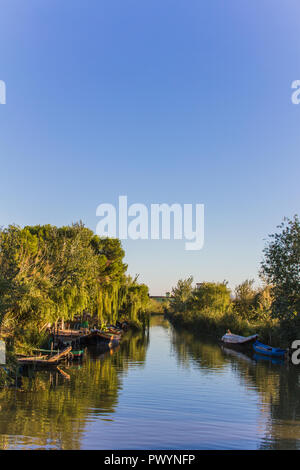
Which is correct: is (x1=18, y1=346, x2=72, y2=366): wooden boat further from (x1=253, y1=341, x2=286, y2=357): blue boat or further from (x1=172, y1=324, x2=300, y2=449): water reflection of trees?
Result: (x1=253, y1=341, x2=286, y2=357): blue boat

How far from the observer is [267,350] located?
42.3m

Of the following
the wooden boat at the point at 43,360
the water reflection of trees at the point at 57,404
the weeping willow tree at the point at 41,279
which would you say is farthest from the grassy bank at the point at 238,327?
the wooden boat at the point at 43,360

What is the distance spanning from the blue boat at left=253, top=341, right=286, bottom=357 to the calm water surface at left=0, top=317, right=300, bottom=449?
504cm

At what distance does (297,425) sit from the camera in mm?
17797

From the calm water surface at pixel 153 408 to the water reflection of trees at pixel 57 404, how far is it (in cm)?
4

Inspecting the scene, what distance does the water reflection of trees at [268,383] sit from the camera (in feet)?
53.8

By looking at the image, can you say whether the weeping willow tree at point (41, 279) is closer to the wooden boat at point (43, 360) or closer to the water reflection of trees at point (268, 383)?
the wooden boat at point (43, 360)

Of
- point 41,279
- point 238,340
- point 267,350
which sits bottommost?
point 238,340

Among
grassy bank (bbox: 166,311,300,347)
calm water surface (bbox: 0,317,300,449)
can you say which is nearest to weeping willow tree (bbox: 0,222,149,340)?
calm water surface (bbox: 0,317,300,449)

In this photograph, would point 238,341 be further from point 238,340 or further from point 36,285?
point 36,285

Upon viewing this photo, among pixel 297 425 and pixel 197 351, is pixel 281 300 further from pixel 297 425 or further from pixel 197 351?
pixel 197 351

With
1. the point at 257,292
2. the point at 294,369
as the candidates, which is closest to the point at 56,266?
the point at 294,369

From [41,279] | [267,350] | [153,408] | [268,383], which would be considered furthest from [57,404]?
[267,350]

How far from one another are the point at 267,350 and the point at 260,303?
13882 mm
